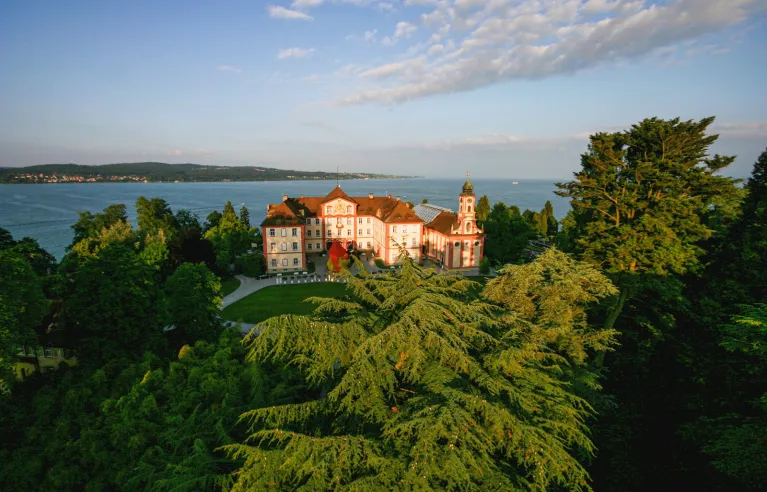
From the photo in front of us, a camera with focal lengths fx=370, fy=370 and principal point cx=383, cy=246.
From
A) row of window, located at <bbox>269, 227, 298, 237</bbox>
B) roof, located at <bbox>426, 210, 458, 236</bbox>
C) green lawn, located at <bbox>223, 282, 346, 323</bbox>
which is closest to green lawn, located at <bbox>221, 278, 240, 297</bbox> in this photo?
green lawn, located at <bbox>223, 282, 346, 323</bbox>

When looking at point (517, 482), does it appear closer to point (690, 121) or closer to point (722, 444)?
point (722, 444)

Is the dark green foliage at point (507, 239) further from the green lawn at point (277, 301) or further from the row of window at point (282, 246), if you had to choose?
the row of window at point (282, 246)

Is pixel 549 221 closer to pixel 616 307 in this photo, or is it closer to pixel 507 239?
pixel 507 239

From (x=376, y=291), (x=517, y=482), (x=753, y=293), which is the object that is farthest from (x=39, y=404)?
(x=753, y=293)

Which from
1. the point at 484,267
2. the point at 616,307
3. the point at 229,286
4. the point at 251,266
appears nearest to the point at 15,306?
the point at 229,286

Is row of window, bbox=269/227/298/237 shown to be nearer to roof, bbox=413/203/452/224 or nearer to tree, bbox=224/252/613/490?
roof, bbox=413/203/452/224

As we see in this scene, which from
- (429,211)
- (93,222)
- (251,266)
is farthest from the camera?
(429,211)

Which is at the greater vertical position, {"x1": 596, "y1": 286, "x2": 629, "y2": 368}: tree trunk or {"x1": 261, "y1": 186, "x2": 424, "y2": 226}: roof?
{"x1": 261, "y1": 186, "x2": 424, "y2": 226}: roof
